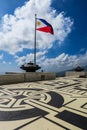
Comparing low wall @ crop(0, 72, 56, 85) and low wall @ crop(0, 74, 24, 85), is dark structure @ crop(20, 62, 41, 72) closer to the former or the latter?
low wall @ crop(0, 72, 56, 85)

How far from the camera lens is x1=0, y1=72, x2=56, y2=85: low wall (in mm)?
11723

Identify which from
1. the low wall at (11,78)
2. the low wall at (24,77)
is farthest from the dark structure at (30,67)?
the low wall at (11,78)

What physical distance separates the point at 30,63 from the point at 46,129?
12713mm

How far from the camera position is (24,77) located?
13.2m

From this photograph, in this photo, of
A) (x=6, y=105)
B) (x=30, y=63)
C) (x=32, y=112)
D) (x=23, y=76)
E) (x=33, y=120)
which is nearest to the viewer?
(x=33, y=120)

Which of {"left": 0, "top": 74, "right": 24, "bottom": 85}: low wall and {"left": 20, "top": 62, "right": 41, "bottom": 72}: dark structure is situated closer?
{"left": 0, "top": 74, "right": 24, "bottom": 85}: low wall

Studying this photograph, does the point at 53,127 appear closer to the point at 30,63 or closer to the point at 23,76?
the point at 23,76

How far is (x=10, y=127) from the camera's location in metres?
3.37

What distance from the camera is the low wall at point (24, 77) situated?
11723mm

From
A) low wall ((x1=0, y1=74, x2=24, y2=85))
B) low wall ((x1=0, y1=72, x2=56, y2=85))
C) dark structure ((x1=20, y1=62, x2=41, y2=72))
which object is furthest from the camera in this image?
dark structure ((x1=20, y1=62, x2=41, y2=72))

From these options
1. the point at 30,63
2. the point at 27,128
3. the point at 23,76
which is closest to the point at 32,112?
the point at 27,128

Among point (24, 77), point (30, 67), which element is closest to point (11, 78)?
point (24, 77)

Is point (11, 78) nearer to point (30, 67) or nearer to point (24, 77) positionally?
point (24, 77)

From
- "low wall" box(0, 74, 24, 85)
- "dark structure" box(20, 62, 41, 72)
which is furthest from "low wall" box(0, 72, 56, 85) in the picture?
"dark structure" box(20, 62, 41, 72)
